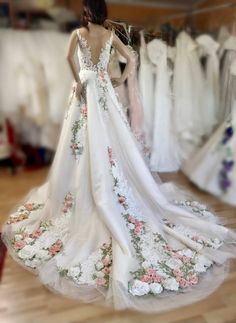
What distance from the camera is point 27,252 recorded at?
159 cm

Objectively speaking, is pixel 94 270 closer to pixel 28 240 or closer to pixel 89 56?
pixel 28 240

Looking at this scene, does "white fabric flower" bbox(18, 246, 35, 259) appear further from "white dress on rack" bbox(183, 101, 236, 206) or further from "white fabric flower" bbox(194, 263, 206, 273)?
"white dress on rack" bbox(183, 101, 236, 206)

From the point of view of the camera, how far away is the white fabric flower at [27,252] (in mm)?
1578

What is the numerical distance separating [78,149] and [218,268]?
837 millimetres

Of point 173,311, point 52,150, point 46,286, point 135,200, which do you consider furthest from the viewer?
point 52,150

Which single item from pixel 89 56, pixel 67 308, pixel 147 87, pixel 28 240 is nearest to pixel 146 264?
pixel 67 308

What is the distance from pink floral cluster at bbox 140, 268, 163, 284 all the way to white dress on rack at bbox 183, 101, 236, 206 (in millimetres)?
874

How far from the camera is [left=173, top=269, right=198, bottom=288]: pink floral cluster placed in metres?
1.40

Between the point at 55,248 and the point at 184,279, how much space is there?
602mm

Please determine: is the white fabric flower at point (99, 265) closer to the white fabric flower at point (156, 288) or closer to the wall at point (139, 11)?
the white fabric flower at point (156, 288)

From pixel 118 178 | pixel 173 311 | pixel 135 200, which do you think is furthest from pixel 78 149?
pixel 173 311

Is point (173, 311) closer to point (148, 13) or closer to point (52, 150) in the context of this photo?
point (52, 150)

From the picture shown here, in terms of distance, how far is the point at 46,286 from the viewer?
1.43m

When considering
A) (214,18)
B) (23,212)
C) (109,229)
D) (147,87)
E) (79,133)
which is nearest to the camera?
(109,229)
